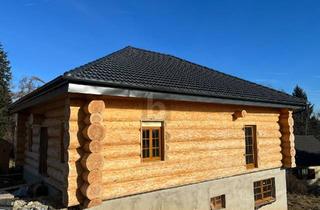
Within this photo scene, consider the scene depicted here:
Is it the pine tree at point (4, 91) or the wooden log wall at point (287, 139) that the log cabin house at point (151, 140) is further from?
the pine tree at point (4, 91)

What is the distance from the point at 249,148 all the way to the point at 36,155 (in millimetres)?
8285

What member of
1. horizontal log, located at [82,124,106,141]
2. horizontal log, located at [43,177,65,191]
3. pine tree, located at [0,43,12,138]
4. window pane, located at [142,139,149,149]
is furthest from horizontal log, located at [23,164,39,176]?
pine tree, located at [0,43,12,138]

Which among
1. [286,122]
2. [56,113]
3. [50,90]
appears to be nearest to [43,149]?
[56,113]

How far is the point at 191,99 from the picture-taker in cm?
870

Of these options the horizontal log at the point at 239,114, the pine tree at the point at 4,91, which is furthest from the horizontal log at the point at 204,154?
the pine tree at the point at 4,91

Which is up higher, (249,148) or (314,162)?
(249,148)

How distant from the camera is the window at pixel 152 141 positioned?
8.25 metres

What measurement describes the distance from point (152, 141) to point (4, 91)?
78.0 ft

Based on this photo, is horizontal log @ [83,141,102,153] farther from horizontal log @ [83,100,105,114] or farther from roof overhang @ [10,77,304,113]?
roof overhang @ [10,77,304,113]

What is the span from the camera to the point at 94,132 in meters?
6.86

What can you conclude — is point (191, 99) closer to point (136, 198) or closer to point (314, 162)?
point (136, 198)

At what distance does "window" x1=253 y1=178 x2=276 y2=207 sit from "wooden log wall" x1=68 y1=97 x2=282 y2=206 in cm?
81

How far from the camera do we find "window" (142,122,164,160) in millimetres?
8250

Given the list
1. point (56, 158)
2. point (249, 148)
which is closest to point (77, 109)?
point (56, 158)
